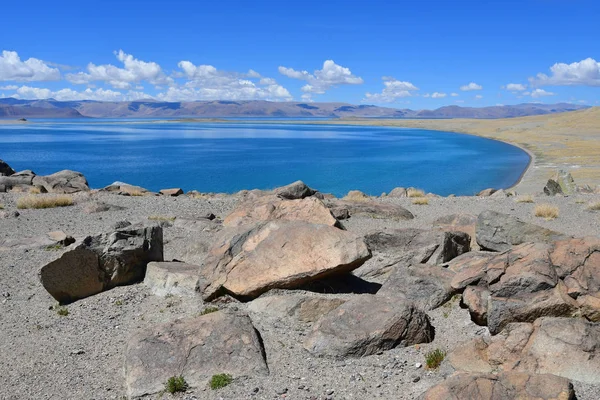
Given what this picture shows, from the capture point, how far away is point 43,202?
77.7 ft

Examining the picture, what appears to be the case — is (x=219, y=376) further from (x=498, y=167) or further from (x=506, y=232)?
(x=498, y=167)

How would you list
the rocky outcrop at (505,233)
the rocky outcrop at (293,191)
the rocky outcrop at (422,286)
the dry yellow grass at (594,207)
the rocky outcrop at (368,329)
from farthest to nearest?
the rocky outcrop at (293,191), the dry yellow grass at (594,207), the rocky outcrop at (505,233), the rocky outcrop at (422,286), the rocky outcrop at (368,329)

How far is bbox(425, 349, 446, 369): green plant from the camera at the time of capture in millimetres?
8422

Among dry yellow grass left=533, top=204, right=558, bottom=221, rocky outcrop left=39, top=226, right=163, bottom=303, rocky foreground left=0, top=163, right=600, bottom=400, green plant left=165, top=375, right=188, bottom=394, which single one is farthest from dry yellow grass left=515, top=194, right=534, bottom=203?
green plant left=165, top=375, right=188, bottom=394

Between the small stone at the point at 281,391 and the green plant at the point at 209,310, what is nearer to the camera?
the small stone at the point at 281,391

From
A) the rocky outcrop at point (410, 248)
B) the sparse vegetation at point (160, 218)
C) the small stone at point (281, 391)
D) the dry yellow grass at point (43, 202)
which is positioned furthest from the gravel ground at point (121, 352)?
the dry yellow grass at point (43, 202)

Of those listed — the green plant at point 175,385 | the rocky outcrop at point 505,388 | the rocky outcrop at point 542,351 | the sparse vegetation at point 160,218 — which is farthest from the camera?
the sparse vegetation at point 160,218

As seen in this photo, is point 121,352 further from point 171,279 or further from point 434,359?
point 434,359

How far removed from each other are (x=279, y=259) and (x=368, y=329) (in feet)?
8.84

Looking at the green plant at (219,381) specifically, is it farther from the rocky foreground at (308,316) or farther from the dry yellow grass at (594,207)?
the dry yellow grass at (594,207)

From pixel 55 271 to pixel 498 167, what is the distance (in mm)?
73057

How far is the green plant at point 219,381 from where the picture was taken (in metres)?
8.42

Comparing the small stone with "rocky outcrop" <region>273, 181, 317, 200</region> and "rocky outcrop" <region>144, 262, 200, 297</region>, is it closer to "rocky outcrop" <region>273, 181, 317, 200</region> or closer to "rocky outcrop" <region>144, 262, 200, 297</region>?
"rocky outcrop" <region>144, 262, 200, 297</region>

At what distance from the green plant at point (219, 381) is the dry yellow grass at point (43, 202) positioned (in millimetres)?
18080
